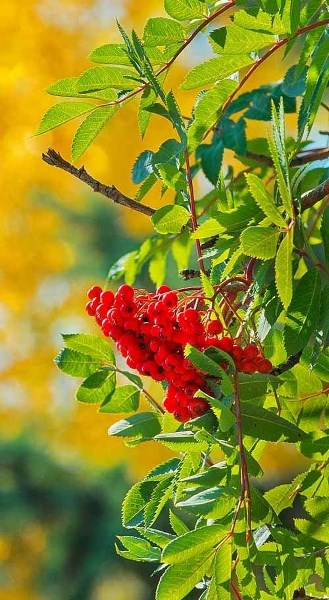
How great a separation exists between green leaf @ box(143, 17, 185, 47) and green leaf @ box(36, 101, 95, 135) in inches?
1.7

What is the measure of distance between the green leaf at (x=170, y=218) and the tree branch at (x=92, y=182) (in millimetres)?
11

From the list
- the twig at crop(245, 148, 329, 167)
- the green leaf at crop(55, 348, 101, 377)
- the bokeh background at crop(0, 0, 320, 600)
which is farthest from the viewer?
the bokeh background at crop(0, 0, 320, 600)

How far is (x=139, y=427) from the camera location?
0.43 m

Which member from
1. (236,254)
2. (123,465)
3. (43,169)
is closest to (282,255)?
(236,254)

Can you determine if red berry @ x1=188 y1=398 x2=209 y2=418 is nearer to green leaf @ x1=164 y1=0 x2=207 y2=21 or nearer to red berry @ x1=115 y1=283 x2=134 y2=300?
red berry @ x1=115 y1=283 x2=134 y2=300

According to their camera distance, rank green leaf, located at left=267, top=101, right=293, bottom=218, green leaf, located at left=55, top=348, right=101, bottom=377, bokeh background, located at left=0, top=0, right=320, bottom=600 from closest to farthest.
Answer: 1. green leaf, located at left=267, top=101, right=293, bottom=218
2. green leaf, located at left=55, top=348, right=101, bottom=377
3. bokeh background, located at left=0, top=0, right=320, bottom=600

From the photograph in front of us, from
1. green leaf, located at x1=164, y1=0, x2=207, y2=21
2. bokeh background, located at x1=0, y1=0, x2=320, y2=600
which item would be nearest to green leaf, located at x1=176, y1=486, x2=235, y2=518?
green leaf, located at x1=164, y1=0, x2=207, y2=21

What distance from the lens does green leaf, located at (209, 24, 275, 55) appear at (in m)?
0.39

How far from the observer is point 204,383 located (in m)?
0.37

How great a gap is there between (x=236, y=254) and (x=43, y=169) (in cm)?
161

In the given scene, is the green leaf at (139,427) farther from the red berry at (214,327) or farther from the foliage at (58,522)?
the foliage at (58,522)

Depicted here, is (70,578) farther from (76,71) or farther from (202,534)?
(202,534)

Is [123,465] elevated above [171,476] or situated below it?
below

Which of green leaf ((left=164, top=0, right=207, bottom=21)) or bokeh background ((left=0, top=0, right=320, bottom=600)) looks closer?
green leaf ((left=164, top=0, right=207, bottom=21))
